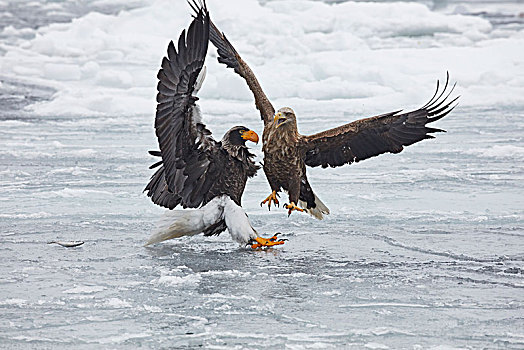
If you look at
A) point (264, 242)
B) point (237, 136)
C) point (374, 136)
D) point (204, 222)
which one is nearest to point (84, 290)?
point (204, 222)

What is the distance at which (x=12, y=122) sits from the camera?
8.33m

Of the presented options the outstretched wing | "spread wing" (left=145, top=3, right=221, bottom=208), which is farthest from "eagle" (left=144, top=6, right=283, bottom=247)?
the outstretched wing

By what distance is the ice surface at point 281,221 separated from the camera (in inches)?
128

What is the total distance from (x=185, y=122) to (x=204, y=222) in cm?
61

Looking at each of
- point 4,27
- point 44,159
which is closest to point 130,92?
point 44,159

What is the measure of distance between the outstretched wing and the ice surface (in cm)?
43

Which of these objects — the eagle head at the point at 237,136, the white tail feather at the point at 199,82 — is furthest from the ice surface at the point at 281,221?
the white tail feather at the point at 199,82

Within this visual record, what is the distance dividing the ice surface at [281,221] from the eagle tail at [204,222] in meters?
0.09

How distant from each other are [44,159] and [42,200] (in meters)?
1.28

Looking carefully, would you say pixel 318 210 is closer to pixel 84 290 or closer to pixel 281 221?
pixel 281 221

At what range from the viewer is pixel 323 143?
5.03 meters

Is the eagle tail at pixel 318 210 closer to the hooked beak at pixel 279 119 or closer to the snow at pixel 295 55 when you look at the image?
the hooked beak at pixel 279 119

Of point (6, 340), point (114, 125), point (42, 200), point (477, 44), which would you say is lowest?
point (6, 340)

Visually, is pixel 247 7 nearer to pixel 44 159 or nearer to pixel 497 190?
A: pixel 44 159
